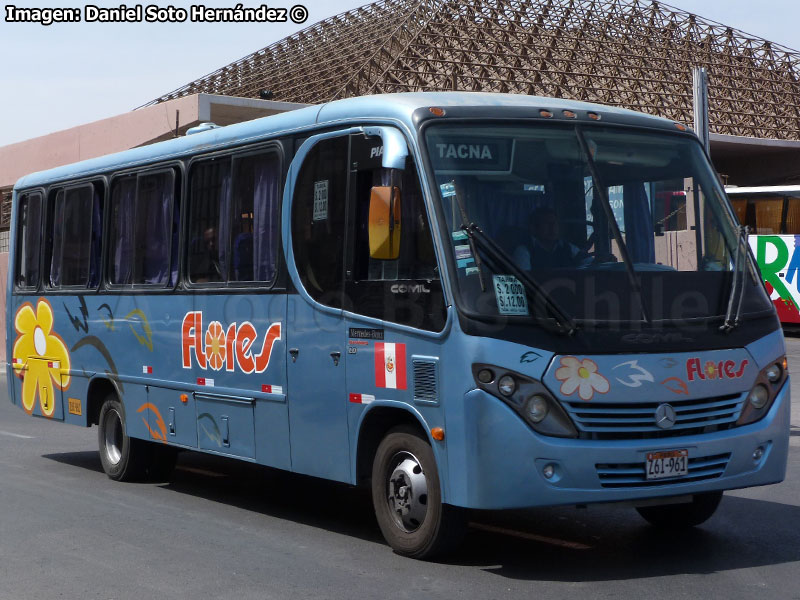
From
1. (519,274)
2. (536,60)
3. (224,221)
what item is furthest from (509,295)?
(536,60)

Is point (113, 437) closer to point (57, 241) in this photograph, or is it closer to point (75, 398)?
point (75, 398)

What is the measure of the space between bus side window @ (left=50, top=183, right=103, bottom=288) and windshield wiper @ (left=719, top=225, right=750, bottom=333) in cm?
629

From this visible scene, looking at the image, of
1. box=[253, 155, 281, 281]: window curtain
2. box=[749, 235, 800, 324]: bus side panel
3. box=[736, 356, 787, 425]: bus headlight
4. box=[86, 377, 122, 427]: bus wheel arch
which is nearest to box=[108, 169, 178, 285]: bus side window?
box=[86, 377, 122, 427]: bus wheel arch

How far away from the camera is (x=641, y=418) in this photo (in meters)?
7.11

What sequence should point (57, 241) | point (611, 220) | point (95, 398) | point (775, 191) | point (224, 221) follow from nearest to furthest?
point (611, 220) → point (224, 221) → point (95, 398) → point (57, 241) → point (775, 191)

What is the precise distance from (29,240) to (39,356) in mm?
1274

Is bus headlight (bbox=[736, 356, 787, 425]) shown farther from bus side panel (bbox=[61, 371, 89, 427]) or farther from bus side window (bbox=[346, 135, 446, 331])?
bus side panel (bbox=[61, 371, 89, 427])

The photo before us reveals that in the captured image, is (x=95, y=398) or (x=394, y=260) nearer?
(x=394, y=260)

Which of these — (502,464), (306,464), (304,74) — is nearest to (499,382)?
(502,464)

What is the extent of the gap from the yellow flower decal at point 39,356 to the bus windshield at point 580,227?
6.30 metres

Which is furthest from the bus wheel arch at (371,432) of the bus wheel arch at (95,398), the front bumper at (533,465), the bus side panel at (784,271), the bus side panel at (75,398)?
Answer: the bus side panel at (784,271)

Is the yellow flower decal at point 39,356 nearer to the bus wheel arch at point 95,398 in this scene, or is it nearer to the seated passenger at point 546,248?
the bus wheel arch at point 95,398

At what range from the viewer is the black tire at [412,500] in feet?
24.0

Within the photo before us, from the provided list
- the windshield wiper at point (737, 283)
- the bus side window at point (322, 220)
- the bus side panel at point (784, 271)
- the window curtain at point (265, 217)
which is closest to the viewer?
the windshield wiper at point (737, 283)
